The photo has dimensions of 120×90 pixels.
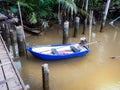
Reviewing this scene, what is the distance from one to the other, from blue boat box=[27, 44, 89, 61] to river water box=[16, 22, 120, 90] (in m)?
0.36

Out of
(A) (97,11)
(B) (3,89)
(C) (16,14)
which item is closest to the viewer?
(B) (3,89)

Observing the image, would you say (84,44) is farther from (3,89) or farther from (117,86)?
(3,89)

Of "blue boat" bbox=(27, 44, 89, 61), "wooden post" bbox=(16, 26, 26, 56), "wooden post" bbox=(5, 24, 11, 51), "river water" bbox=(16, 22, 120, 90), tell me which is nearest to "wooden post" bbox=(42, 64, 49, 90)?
"river water" bbox=(16, 22, 120, 90)

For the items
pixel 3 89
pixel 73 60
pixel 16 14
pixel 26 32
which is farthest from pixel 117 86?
pixel 16 14

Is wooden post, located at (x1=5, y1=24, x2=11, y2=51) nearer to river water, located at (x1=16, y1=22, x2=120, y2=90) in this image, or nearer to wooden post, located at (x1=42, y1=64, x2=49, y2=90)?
river water, located at (x1=16, y1=22, x2=120, y2=90)

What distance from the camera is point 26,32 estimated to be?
460 inches

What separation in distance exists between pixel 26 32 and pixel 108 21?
26.1 ft

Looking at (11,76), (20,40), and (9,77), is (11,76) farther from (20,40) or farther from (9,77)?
(20,40)

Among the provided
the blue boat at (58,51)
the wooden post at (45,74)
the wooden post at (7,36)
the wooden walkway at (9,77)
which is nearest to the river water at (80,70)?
the blue boat at (58,51)

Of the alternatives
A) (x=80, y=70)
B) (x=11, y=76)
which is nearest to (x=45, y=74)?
(x=11, y=76)

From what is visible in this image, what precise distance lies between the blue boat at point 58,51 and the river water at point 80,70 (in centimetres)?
36

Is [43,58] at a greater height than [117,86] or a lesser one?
greater

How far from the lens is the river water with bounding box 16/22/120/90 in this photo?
724 centimetres

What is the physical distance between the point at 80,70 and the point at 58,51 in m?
1.63
